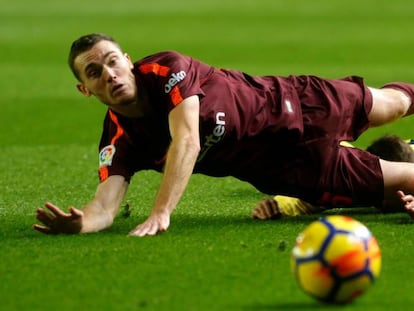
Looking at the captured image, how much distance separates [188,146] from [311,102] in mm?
1135


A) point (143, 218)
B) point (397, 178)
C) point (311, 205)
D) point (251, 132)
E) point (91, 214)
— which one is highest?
point (251, 132)

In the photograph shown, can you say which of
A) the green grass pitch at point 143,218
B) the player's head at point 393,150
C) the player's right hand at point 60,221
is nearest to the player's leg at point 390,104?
the player's head at point 393,150

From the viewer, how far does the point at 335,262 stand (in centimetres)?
606

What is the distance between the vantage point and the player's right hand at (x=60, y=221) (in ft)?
25.5

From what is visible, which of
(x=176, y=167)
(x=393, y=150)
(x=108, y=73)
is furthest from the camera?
(x=393, y=150)

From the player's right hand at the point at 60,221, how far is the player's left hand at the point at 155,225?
35 centimetres

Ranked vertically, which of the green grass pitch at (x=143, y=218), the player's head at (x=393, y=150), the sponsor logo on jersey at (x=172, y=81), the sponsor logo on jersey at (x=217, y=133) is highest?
the sponsor logo on jersey at (x=172, y=81)

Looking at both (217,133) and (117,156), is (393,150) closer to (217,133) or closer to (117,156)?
(217,133)

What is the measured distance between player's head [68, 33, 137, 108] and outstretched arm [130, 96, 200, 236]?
0.37 meters

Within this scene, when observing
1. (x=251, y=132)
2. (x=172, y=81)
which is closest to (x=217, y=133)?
(x=251, y=132)

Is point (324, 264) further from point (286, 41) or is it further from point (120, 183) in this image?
point (286, 41)

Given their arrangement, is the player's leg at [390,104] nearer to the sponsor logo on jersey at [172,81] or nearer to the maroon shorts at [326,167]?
the maroon shorts at [326,167]

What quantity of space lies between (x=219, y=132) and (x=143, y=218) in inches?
39.0

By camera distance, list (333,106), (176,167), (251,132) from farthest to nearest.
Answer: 1. (333,106)
2. (251,132)
3. (176,167)
